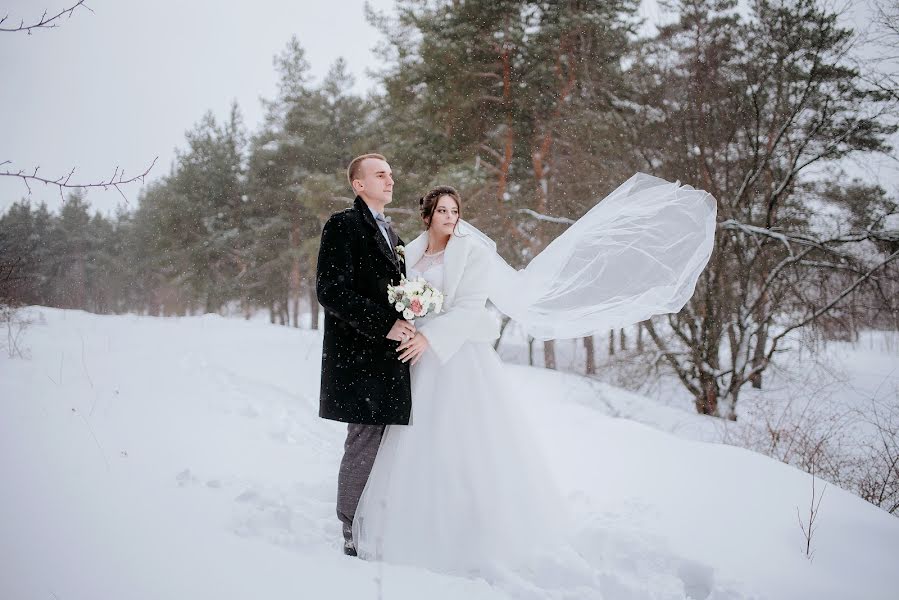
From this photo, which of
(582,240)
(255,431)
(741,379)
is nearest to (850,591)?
(582,240)

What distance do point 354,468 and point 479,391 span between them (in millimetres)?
860

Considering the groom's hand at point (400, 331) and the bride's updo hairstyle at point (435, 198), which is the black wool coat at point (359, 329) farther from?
the bride's updo hairstyle at point (435, 198)

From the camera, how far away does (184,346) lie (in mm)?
9180

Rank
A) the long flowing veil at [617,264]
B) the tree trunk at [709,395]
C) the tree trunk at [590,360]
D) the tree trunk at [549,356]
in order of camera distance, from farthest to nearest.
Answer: the tree trunk at [549,356] → the tree trunk at [590,360] → the tree trunk at [709,395] → the long flowing veil at [617,264]

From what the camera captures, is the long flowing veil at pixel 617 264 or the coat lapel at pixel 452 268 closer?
the coat lapel at pixel 452 268

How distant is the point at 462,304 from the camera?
289 centimetres

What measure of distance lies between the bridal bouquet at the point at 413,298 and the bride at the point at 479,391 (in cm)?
15

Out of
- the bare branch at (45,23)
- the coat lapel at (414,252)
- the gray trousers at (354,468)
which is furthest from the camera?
the coat lapel at (414,252)

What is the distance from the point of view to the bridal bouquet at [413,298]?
2.62m

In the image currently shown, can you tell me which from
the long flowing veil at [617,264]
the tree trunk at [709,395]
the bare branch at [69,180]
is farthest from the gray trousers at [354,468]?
the tree trunk at [709,395]

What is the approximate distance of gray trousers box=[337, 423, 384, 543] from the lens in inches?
107

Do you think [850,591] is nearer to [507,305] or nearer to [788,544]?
[788,544]

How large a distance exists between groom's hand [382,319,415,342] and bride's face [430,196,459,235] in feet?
2.42

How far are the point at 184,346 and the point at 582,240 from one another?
850 centimetres
